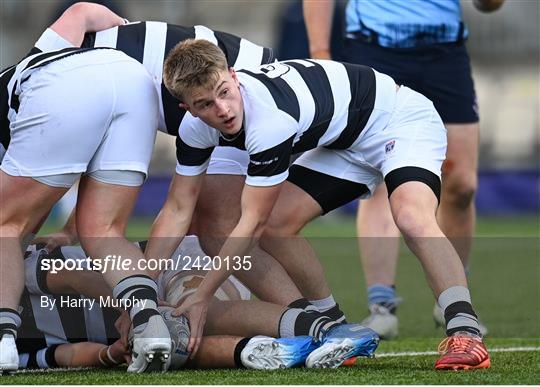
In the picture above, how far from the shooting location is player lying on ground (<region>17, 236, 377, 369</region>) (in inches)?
160

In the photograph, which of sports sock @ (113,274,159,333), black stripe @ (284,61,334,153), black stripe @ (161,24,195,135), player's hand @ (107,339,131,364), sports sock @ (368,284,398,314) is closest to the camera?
sports sock @ (113,274,159,333)

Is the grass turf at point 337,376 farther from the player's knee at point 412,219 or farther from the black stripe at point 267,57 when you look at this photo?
the black stripe at point 267,57

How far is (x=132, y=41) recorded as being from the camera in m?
4.56

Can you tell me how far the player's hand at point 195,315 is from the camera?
402 cm

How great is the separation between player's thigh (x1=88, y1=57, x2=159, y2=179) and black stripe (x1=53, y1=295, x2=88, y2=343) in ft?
1.70

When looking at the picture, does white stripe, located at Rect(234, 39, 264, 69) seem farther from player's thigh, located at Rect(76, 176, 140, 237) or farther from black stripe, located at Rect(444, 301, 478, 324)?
black stripe, located at Rect(444, 301, 478, 324)

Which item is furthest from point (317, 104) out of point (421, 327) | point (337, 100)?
point (421, 327)

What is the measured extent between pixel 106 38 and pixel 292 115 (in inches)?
35.8

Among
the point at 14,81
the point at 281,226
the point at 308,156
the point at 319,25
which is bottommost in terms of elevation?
the point at 281,226

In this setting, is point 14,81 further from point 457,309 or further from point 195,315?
point 457,309

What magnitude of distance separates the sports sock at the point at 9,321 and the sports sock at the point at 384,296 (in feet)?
6.22

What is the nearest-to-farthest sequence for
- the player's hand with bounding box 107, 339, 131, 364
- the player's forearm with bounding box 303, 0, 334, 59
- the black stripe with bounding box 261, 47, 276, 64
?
1. the player's hand with bounding box 107, 339, 131, 364
2. the black stripe with bounding box 261, 47, 276, 64
3. the player's forearm with bounding box 303, 0, 334, 59

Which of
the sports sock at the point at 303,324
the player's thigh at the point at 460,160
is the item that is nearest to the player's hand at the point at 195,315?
the sports sock at the point at 303,324

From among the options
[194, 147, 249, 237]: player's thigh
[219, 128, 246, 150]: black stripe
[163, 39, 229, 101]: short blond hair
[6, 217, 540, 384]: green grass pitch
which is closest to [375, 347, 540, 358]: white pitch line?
[6, 217, 540, 384]: green grass pitch
